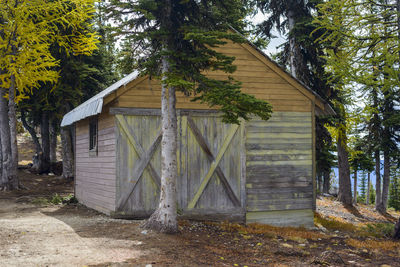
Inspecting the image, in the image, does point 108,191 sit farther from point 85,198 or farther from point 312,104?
point 312,104

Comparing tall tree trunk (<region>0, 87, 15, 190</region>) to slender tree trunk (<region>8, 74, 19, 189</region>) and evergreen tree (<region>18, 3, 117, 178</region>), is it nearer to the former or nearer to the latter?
slender tree trunk (<region>8, 74, 19, 189</region>)

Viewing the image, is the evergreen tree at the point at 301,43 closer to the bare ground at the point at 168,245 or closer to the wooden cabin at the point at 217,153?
the wooden cabin at the point at 217,153

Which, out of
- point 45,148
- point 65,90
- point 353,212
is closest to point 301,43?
point 353,212

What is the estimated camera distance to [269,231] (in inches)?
458

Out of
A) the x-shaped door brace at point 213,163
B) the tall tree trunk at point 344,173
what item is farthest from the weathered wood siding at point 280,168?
the tall tree trunk at point 344,173

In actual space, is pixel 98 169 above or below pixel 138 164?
below

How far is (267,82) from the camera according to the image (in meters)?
13.0

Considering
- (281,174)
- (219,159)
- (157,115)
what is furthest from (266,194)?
(157,115)

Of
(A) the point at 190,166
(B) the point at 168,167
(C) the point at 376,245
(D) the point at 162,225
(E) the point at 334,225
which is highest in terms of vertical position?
(B) the point at 168,167

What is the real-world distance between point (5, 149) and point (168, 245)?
1306 cm

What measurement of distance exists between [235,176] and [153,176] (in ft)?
8.34

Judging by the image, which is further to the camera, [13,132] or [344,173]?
[344,173]

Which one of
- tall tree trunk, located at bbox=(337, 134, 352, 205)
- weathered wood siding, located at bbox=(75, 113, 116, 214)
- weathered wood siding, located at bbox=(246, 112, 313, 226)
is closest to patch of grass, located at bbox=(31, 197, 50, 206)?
weathered wood siding, located at bbox=(75, 113, 116, 214)

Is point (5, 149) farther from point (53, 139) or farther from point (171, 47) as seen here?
point (171, 47)
